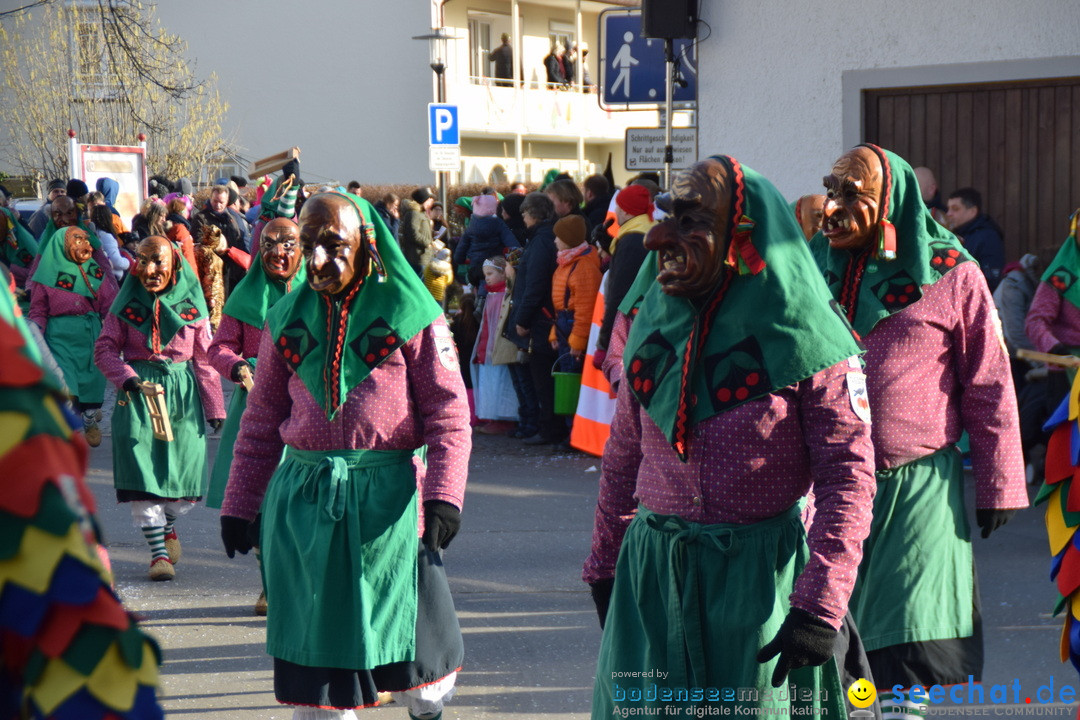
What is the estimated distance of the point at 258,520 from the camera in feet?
14.6

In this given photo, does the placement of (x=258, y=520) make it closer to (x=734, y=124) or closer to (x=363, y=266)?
(x=363, y=266)

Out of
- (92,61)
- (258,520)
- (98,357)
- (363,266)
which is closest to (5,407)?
(363,266)

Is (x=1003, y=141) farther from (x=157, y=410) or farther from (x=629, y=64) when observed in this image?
(x=157, y=410)

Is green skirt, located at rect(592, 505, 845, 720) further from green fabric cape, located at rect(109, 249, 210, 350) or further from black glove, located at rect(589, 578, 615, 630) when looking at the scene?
green fabric cape, located at rect(109, 249, 210, 350)

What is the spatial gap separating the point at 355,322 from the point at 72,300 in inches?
275

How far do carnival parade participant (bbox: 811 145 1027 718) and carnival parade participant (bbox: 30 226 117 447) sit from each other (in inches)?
293

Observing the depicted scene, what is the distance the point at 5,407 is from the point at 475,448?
10.1 m

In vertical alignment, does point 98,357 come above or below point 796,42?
below

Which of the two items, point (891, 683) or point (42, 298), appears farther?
point (42, 298)

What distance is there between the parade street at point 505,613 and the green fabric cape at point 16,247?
3.22 metres

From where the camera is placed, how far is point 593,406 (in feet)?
30.3

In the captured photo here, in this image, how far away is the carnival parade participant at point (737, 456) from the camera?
286 cm

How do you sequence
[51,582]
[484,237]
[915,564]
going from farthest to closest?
[484,237] < [915,564] < [51,582]

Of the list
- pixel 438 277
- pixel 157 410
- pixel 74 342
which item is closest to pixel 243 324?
pixel 157 410
